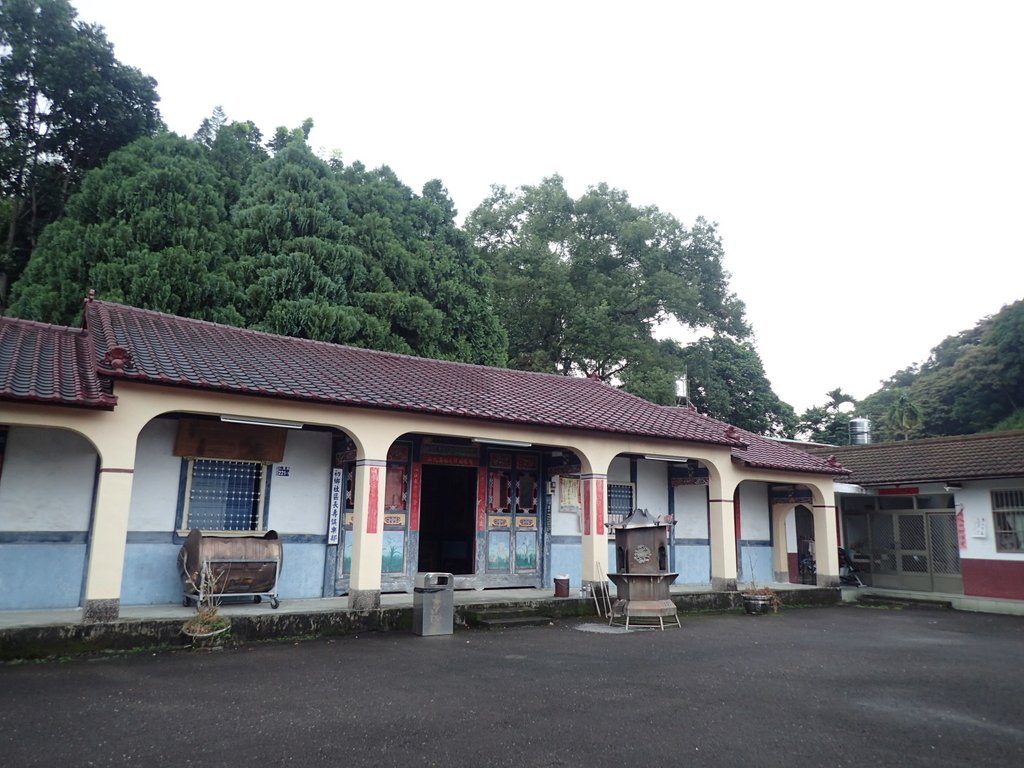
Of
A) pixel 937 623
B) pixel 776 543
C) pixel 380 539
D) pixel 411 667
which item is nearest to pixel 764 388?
pixel 776 543

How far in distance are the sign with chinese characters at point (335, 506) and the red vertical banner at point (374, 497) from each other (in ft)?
4.87

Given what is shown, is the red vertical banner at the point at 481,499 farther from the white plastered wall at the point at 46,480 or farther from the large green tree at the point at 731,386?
the large green tree at the point at 731,386

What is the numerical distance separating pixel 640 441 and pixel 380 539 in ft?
16.4

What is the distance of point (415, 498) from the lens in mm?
12391

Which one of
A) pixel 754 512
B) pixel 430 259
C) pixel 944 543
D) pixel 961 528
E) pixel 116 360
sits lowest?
pixel 944 543

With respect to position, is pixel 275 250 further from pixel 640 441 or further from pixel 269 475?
pixel 640 441

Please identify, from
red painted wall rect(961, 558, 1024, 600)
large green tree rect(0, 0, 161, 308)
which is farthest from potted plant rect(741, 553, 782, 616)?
large green tree rect(0, 0, 161, 308)

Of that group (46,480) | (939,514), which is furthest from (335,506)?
(939,514)

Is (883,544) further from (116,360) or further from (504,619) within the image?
(116,360)

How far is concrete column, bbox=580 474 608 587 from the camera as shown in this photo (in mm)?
12273

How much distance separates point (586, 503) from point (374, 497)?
3921mm

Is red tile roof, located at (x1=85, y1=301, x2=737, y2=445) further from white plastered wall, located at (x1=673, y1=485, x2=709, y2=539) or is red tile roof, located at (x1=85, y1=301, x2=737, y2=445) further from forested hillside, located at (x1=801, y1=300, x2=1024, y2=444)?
forested hillside, located at (x1=801, y1=300, x2=1024, y2=444)

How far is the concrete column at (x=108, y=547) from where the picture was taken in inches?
326

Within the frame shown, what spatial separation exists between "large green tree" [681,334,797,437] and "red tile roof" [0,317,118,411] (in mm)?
23737
